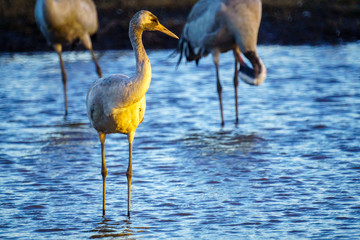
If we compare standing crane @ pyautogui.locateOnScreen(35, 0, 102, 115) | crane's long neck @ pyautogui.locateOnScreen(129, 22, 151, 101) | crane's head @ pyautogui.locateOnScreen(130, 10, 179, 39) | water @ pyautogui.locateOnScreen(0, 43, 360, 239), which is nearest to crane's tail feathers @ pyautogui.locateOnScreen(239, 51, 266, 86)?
water @ pyautogui.locateOnScreen(0, 43, 360, 239)

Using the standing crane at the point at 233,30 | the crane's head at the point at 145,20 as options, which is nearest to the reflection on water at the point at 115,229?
the crane's head at the point at 145,20

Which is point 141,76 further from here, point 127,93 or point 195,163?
point 195,163

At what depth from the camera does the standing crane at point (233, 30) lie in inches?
356

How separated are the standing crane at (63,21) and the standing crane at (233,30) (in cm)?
193

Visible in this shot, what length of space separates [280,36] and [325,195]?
11379 millimetres

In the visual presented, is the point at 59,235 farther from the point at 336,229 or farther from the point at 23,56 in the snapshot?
the point at 23,56

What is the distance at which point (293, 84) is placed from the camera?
1190 centimetres

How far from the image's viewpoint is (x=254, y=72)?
29.6 ft

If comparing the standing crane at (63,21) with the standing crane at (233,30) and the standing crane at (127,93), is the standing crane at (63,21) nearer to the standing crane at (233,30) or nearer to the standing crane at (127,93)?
the standing crane at (233,30)

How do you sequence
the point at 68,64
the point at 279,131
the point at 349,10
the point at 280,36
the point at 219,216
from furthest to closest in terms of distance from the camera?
the point at 349,10 < the point at 280,36 < the point at 68,64 < the point at 279,131 < the point at 219,216

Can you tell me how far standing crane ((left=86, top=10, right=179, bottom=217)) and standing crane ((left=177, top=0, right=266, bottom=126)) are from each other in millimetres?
3644

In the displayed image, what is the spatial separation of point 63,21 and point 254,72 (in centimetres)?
338

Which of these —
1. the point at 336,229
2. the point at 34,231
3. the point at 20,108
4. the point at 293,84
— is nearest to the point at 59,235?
the point at 34,231

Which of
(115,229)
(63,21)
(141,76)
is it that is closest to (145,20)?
(141,76)
